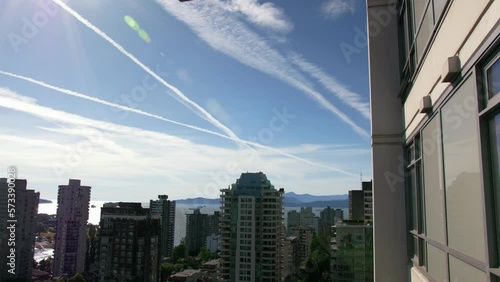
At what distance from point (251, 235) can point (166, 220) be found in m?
34.7

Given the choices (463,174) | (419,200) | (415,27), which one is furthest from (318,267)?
(463,174)

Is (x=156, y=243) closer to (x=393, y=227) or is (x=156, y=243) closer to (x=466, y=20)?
(x=393, y=227)

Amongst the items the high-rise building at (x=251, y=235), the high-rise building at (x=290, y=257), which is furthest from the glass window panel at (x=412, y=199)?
the high-rise building at (x=290, y=257)

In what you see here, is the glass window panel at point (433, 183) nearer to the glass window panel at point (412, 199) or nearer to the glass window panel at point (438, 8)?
the glass window panel at point (412, 199)

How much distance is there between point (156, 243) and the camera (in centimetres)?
2977

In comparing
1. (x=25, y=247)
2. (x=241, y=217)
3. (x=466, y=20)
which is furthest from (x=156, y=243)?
(x=466, y=20)

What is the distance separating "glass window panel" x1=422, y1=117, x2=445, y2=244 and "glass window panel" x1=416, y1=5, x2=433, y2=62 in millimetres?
522

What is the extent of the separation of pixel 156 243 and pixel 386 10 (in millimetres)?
29977

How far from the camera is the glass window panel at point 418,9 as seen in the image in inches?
86.2

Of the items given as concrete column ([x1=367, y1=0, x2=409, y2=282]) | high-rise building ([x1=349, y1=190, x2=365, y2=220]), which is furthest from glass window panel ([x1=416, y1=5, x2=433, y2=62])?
high-rise building ([x1=349, y1=190, x2=365, y2=220])

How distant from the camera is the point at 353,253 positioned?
65.1 ft

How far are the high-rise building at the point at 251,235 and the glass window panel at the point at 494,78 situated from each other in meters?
28.7

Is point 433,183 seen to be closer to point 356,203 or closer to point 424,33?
point 424,33

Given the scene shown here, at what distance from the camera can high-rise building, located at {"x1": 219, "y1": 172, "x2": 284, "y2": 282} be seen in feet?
92.7
